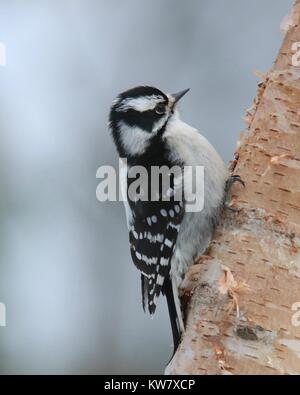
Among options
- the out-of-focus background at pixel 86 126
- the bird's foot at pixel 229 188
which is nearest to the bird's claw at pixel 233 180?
the bird's foot at pixel 229 188

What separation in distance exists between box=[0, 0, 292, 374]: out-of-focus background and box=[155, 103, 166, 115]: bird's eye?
212 cm

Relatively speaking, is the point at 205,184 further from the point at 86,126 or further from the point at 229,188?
the point at 86,126

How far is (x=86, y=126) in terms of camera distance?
5133 mm

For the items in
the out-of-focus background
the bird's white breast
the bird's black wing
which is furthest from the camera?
the out-of-focus background

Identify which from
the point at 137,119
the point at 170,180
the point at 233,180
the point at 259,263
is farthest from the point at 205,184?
the point at 259,263

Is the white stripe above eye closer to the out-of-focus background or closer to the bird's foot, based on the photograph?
the bird's foot

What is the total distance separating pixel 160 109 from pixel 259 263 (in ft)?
3.04

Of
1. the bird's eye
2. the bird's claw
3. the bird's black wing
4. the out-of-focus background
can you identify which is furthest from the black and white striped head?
the out-of-focus background

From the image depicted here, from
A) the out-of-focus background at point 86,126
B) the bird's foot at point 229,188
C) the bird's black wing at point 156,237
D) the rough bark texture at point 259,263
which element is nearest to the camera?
the rough bark texture at point 259,263

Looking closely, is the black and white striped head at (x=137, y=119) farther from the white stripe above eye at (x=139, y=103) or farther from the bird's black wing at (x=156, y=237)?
the bird's black wing at (x=156, y=237)

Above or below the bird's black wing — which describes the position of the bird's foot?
above

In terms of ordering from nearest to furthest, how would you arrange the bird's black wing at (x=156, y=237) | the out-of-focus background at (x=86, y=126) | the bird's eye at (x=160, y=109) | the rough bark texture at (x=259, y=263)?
the rough bark texture at (x=259, y=263) → the bird's black wing at (x=156, y=237) → the bird's eye at (x=160, y=109) → the out-of-focus background at (x=86, y=126)

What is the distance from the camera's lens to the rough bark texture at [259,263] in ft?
6.64

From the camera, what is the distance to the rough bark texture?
2.02m
